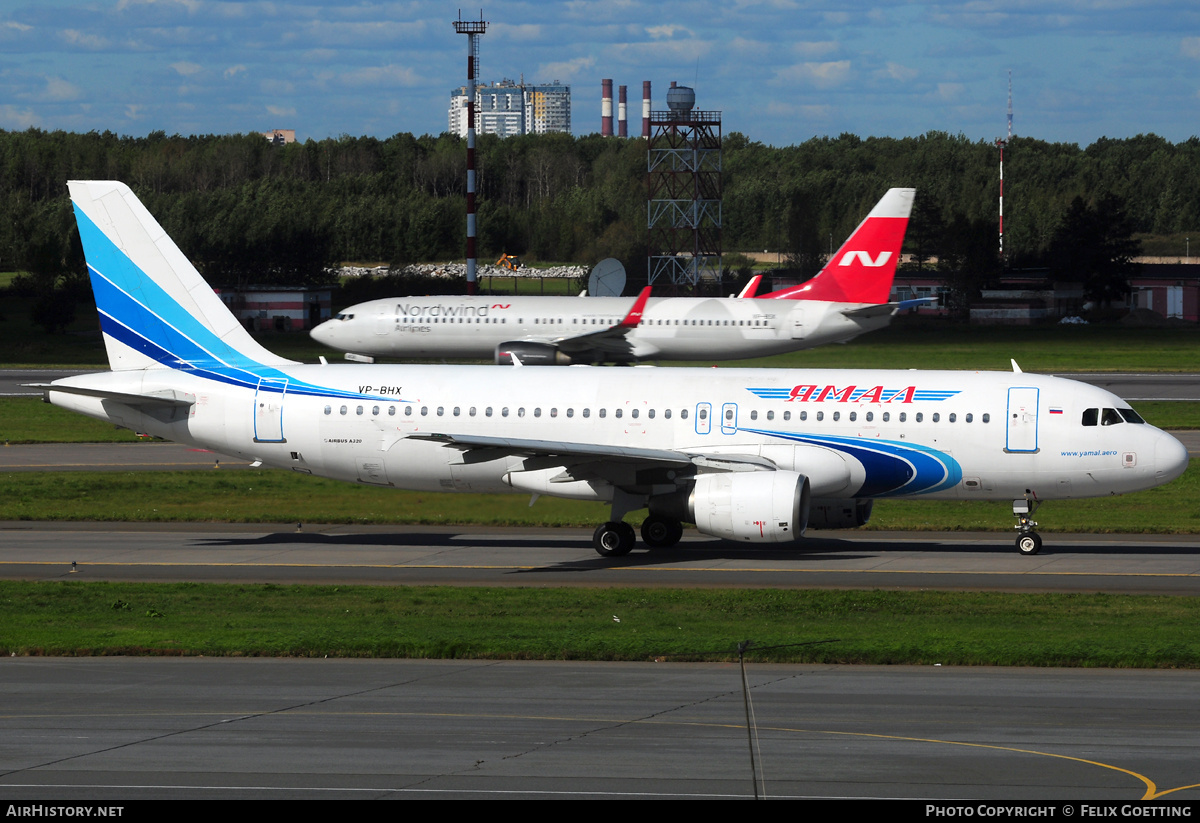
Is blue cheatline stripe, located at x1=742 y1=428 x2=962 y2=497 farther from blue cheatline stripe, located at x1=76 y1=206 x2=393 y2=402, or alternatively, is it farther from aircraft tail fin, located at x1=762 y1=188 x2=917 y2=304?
aircraft tail fin, located at x1=762 y1=188 x2=917 y2=304

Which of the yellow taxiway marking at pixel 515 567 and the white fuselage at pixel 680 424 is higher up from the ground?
the white fuselage at pixel 680 424

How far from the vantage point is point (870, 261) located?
68.3m

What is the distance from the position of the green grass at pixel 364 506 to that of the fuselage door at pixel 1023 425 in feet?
16.2

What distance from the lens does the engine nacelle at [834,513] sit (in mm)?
32625

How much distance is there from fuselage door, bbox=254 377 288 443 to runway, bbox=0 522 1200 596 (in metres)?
2.72

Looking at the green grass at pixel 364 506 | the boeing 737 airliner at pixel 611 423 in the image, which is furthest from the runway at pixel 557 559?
the boeing 737 airliner at pixel 611 423

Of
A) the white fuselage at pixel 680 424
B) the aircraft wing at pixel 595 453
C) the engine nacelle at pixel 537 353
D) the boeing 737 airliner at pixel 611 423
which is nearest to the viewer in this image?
the aircraft wing at pixel 595 453

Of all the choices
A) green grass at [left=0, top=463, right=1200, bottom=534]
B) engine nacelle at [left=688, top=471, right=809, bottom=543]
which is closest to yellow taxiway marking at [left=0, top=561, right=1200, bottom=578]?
engine nacelle at [left=688, top=471, right=809, bottom=543]

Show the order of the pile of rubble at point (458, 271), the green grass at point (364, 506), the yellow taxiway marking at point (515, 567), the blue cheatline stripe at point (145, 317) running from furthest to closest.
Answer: the pile of rubble at point (458, 271) → the green grass at point (364, 506) → the blue cheatline stripe at point (145, 317) → the yellow taxiway marking at point (515, 567)

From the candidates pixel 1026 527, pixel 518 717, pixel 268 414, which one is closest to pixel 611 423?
pixel 268 414

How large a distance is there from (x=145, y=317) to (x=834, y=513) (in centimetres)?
1759

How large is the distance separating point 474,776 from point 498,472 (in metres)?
18.2

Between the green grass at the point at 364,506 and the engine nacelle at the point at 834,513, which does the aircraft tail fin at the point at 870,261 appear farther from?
the engine nacelle at the point at 834,513

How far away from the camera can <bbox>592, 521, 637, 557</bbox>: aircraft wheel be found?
32.2m
